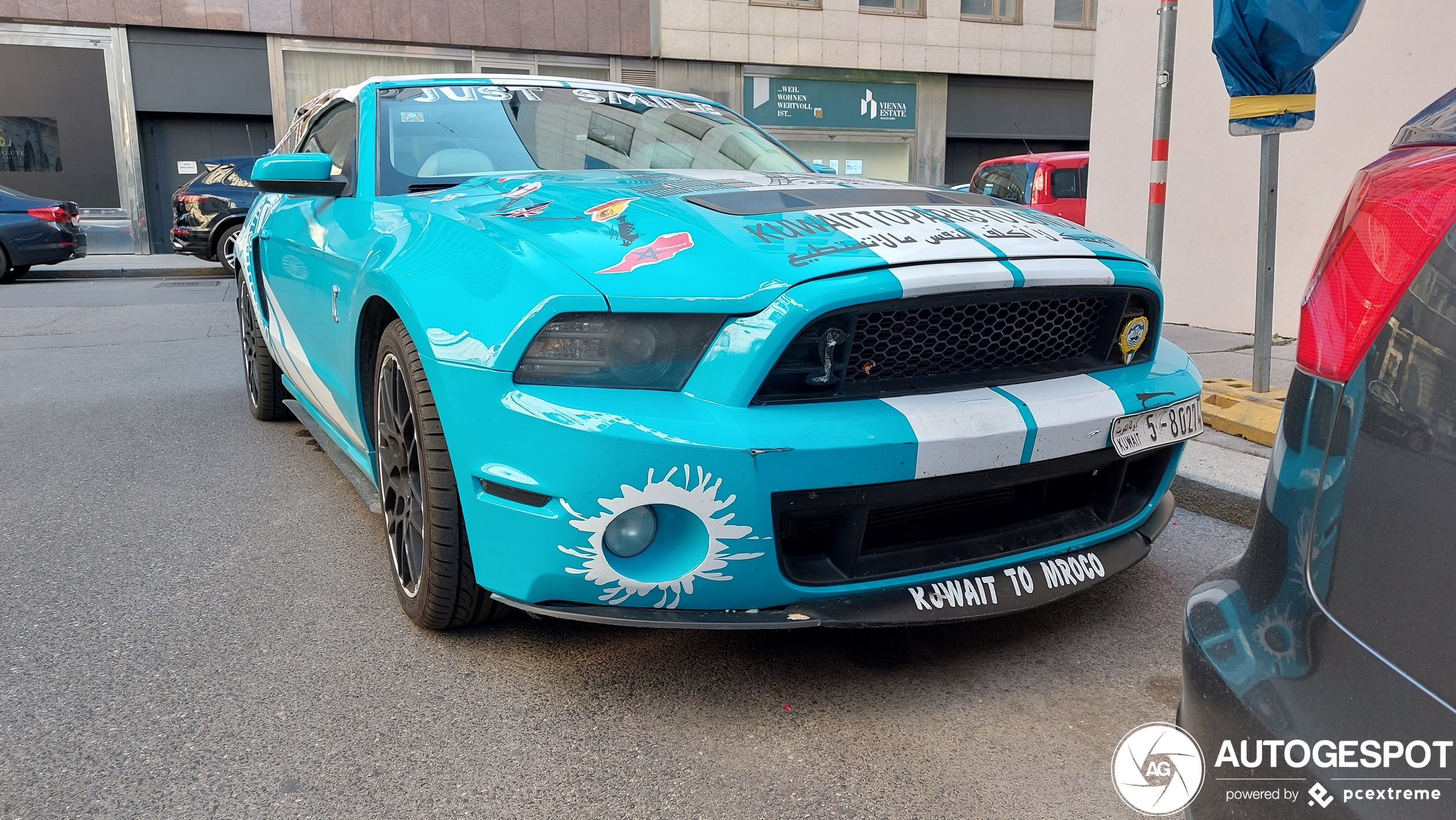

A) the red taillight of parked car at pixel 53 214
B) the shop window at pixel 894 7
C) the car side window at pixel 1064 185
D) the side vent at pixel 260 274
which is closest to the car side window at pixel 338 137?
the side vent at pixel 260 274

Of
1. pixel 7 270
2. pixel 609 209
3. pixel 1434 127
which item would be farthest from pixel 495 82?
pixel 7 270

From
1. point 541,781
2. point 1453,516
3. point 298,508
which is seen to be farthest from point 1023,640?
point 298,508

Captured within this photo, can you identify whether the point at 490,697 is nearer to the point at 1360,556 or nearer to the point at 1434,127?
the point at 1360,556

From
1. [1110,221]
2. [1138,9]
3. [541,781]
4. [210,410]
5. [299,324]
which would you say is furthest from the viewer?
[1110,221]

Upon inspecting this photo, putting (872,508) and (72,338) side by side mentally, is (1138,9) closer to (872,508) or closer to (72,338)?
(872,508)

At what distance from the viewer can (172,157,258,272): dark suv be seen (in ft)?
46.5

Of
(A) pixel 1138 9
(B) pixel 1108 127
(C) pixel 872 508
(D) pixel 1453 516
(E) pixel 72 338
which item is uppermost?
(A) pixel 1138 9

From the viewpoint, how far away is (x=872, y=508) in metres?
2.18

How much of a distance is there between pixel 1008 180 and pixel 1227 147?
5059 mm

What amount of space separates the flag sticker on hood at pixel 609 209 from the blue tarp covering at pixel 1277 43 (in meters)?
2.86

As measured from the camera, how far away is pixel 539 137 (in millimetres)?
3514

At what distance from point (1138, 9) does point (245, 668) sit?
772 centimetres

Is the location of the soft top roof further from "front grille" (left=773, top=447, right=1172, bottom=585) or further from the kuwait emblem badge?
the kuwait emblem badge

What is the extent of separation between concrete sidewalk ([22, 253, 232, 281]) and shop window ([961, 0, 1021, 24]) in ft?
50.4
